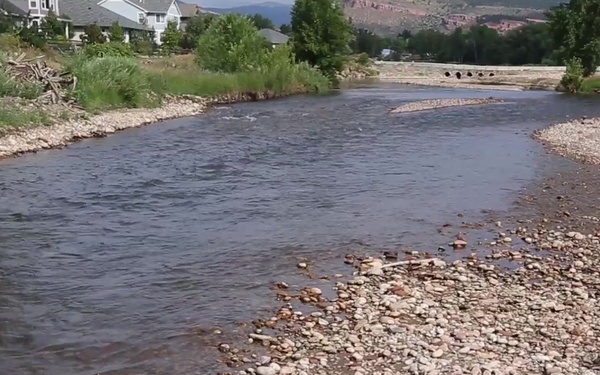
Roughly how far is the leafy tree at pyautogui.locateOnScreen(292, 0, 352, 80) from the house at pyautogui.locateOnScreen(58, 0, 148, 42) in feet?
79.3

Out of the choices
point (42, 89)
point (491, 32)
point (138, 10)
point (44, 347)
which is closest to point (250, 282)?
point (44, 347)

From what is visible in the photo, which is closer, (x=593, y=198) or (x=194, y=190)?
A: (x=593, y=198)

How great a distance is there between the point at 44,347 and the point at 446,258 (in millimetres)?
5743

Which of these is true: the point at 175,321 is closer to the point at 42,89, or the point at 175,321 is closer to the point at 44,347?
the point at 44,347

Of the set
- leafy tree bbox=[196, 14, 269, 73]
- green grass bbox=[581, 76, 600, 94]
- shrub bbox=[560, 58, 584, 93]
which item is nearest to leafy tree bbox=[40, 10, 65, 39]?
leafy tree bbox=[196, 14, 269, 73]

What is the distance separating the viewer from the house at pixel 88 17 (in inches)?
3022

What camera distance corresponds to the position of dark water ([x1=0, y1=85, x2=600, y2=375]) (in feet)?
26.7

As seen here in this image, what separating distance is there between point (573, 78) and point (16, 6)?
170 ft

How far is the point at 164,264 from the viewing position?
1058 cm

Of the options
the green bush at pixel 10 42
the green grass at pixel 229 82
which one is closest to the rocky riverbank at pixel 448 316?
the green grass at pixel 229 82

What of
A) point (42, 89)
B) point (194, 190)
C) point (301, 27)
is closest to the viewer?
point (194, 190)

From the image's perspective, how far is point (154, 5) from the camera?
10106cm

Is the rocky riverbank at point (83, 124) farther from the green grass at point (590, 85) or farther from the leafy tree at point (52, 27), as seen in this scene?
the leafy tree at point (52, 27)

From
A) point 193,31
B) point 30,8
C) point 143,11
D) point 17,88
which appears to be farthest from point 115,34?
point 17,88
